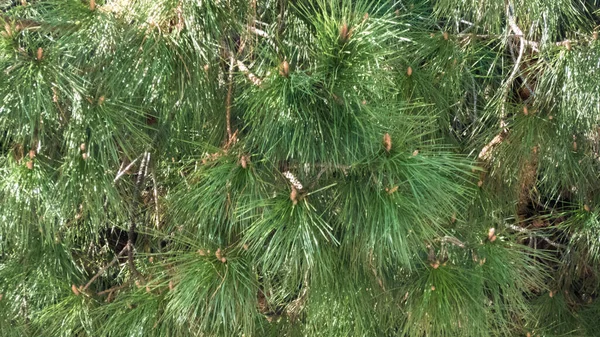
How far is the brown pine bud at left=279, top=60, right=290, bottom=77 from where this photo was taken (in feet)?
2.03

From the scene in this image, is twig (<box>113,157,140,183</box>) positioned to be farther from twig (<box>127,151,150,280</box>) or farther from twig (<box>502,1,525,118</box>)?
twig (<box>502,1,525,118</box>)

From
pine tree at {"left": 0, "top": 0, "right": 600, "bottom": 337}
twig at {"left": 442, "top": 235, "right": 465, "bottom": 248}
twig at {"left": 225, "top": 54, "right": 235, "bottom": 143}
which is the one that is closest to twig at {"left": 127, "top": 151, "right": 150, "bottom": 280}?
pine tree at {"left": 0, "top": 0, "right": 600, "bottom": 337}

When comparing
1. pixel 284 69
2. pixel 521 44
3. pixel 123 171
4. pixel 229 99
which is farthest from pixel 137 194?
pixel 521 44

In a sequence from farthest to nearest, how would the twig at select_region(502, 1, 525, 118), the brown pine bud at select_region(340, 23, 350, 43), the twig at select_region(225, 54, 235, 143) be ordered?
1. the twig at select_region(502, 1, 525, 118)
2. the twig at select_region(225, 54, 235, 143)
3. the brown pine bud at select_region(340, 23, 350, 43)

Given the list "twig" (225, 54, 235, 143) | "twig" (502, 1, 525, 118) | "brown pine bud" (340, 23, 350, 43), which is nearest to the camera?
"brown pine bud" (340, 23, 350, 43)

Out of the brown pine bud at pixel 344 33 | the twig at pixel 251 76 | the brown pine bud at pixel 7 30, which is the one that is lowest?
the twig at pixel 251 76

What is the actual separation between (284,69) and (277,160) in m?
0.12

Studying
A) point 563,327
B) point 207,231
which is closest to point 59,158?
point 207,231

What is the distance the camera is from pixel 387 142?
2.16ft

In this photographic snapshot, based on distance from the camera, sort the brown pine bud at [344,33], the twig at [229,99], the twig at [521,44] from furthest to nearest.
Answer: the twig at [521,44] → the twig at [229,99] → the brown pine bud at [344,33]

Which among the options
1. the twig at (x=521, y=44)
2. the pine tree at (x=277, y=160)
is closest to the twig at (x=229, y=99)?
the pine tree at (x=277, y=160)

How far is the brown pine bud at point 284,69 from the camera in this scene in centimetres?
62

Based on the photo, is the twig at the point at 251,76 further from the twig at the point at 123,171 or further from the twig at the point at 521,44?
the twig at the point at 521,44

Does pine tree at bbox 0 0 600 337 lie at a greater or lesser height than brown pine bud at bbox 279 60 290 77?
lesser
